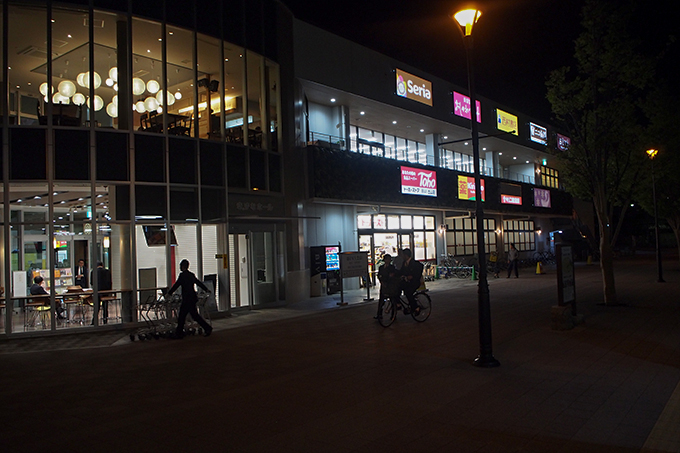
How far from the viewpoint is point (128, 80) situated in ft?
44.9

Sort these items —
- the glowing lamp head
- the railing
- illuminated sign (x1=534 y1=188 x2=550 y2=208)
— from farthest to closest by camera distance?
illuminated sign (x1=534 y1=188 x2=550 y2=208) < the railing < the glowing lamp head

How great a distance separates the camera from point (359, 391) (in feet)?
23.0

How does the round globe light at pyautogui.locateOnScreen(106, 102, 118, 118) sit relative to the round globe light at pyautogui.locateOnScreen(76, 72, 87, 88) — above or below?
below

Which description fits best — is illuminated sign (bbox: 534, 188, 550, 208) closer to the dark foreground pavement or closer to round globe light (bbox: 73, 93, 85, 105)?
the dark foreground pavement

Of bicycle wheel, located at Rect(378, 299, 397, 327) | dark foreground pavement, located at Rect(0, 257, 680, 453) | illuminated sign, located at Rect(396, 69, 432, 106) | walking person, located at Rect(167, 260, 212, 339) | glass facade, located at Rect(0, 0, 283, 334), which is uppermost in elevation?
illuminated sign, located at Rect(396, 69, 432, 106)

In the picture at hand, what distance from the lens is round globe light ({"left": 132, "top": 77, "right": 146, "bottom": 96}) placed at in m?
13.8

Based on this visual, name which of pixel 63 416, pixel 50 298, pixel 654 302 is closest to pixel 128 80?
pixel 50 298

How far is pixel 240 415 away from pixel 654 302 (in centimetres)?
1405

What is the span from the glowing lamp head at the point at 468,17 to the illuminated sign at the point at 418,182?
15.5 metres

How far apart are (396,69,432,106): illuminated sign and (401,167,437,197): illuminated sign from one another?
3606 mm

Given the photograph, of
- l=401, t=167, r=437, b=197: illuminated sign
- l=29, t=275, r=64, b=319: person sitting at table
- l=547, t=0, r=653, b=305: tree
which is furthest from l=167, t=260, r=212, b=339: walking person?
l=401, t=167, r=437, b=197: illuminated sign

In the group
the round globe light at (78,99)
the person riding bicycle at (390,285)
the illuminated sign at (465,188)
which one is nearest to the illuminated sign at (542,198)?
the illuminated sign at (465,188)

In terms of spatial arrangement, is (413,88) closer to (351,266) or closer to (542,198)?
(351,266)

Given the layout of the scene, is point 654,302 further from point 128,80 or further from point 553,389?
point 128,80
